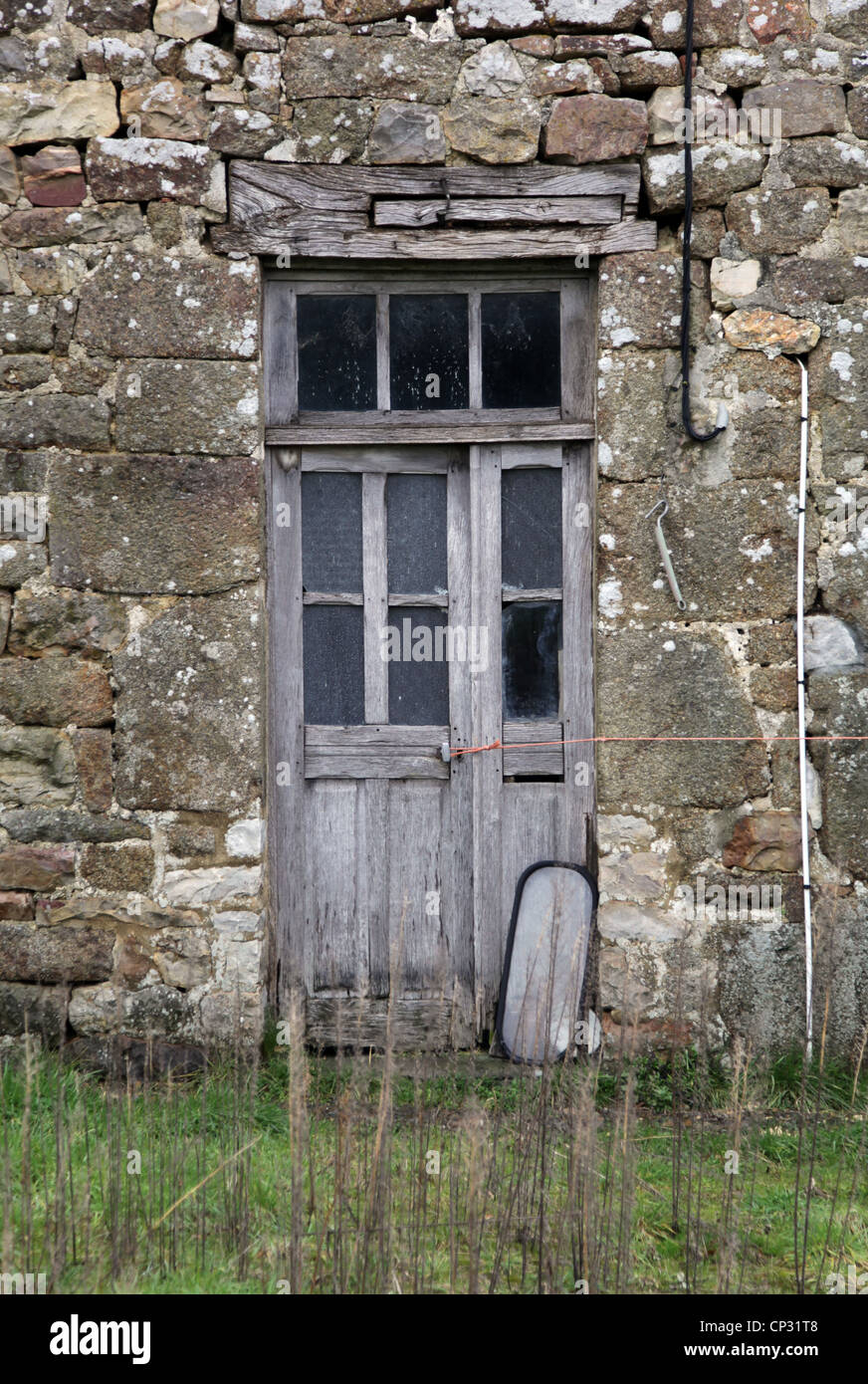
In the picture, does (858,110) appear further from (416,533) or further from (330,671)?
(330,671)

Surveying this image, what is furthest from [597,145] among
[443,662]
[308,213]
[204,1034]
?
[204,1034]

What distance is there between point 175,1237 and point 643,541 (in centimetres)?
244

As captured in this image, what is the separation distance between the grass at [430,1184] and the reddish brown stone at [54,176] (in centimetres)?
269

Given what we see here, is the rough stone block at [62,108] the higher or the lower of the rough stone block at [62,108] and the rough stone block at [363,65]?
the lower

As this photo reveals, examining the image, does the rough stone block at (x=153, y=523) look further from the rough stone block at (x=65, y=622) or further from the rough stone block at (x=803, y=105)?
the rough stone block at (x=803, y=105)

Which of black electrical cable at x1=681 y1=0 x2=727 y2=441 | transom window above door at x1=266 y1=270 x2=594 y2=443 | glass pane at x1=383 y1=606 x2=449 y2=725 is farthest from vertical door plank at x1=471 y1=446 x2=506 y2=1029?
black electrical cable at x1=681 y1=0 x2=727 y2=441

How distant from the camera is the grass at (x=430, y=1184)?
2186mm

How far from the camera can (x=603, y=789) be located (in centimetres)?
355

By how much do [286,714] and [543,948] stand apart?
1217 millimetres

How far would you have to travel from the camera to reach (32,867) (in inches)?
138

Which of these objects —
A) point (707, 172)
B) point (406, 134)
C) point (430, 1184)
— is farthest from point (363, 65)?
point (430, 1184)

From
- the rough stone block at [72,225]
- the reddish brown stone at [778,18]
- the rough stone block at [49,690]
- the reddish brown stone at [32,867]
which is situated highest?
the reddish brown stone at [778,18]

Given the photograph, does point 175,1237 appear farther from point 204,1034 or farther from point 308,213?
point 308,213

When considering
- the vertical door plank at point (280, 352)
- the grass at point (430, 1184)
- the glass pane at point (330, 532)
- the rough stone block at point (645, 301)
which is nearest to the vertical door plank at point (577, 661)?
the rough stone block at point (645, 301)
